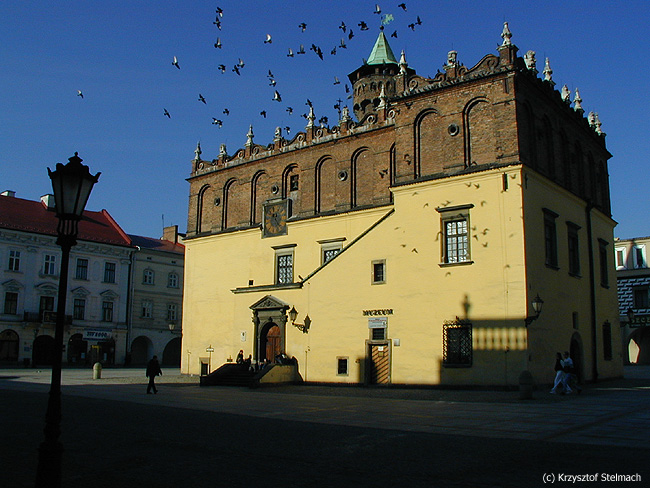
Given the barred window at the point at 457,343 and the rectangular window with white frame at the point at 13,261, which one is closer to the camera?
the barred window at the point at 457,343

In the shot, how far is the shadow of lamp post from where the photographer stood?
18.9 m

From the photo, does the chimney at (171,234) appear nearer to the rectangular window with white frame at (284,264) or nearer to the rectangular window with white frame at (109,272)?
the rectangular window with white frame at (109,272)

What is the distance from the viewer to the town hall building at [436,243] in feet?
78.4

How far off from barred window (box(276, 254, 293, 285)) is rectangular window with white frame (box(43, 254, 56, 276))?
25061mm

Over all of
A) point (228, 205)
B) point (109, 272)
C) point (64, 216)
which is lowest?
point (64, 216)

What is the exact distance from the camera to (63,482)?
7.71 meters

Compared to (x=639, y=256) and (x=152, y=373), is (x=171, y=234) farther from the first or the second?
(x=639, y=256)

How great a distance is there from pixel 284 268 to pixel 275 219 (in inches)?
124

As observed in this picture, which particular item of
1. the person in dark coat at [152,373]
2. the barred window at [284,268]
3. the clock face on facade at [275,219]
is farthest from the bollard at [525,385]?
the clock face on facade at [275,219]

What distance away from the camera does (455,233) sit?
25.2 meters

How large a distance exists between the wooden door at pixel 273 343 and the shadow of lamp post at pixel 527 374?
514 inches

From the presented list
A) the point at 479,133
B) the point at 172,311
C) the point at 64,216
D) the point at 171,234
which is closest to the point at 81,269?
the point at 172,311

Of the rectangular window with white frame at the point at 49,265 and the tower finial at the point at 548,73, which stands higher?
the tower finial at the point at 548,73

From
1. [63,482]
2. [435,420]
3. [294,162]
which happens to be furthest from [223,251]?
[63,482]
